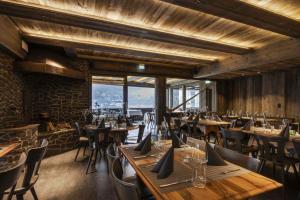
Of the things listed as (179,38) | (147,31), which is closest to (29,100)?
(147,31)

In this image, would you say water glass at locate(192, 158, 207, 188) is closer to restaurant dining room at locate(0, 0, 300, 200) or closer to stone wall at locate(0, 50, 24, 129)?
restaurant dining room at locate(0, 0, 300, 200)

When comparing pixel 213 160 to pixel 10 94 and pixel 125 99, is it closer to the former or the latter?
pixel 10 94

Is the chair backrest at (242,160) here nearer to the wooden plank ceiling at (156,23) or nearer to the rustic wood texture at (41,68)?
the wooden plank ceiling at (156,23)

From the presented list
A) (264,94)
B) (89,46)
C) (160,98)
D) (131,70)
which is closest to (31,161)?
(89,46)

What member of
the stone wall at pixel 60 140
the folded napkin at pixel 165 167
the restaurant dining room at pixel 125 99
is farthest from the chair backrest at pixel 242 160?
the stone wall at pixel 60 140

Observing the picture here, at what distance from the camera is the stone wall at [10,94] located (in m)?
3.61

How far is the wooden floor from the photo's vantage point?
2.69 meters

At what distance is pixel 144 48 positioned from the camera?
16.8 feet

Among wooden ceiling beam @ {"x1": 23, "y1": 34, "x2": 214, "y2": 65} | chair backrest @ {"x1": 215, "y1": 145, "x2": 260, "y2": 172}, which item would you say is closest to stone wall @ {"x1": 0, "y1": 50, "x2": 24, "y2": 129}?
wooden ceiling beam @ {"x1": 23, "y1": 34, "x2": 214, "y2": 65}

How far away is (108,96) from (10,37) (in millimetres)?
4057

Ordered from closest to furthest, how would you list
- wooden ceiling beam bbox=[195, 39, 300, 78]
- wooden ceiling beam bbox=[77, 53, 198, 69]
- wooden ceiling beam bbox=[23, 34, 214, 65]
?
wooden ceiling beam bbox=[195, 39, 300, 78] → wooden ceiling beam bbox=[23, 34, 214, 65] → wooden ceiling beam bbox=[77, 53, 198, 69]

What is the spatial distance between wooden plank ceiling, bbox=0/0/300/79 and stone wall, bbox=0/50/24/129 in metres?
0.83

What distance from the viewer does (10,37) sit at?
3504mm

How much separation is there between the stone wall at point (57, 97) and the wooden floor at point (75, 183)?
1.84 metres
